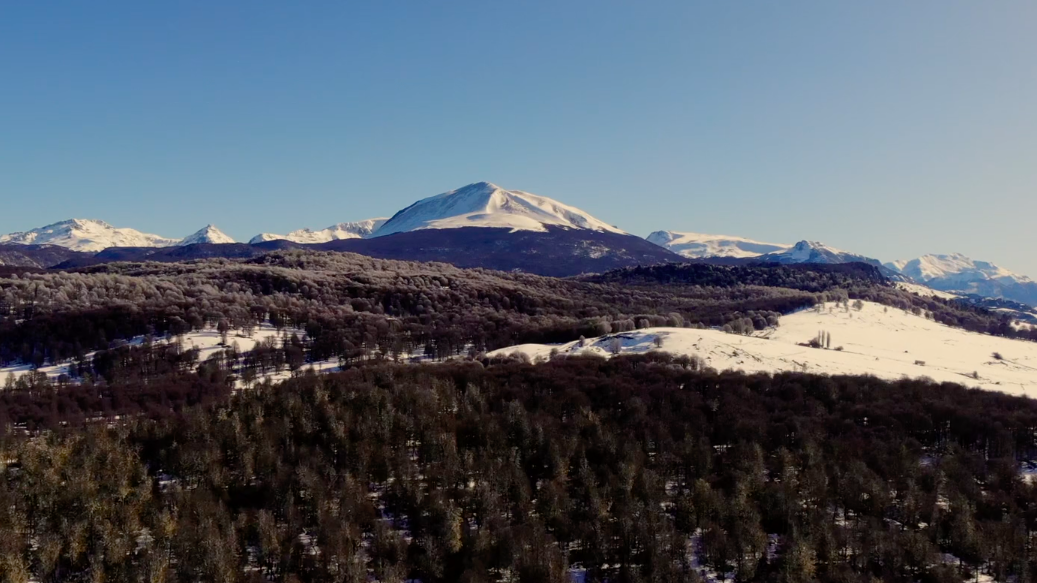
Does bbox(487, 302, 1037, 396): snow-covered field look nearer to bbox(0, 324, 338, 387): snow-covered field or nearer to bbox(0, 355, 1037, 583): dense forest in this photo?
bbox(0, 355, 1037, 583): dense forest

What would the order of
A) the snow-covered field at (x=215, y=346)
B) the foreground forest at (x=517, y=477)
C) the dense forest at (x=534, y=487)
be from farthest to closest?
the snow-covered field at (x=215, y=346) → the foreground forest at (x=517, y=477) → the dense forest at (x=534, y=487)

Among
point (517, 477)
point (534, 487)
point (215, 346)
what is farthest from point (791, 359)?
point (215, 346)

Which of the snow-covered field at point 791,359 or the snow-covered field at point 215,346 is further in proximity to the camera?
the snow-covered field at point 215,346

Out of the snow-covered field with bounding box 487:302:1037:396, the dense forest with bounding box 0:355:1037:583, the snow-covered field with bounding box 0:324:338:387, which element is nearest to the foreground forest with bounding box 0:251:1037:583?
the dense forest with bounding box 0:355:1037:583

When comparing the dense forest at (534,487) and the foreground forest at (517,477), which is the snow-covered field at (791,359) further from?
the dense forest at (534,487)

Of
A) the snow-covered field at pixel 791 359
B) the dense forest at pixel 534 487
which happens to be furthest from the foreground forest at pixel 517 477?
the snow-covered field at pixel 791 359

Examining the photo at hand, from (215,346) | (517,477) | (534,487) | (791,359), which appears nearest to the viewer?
(517,477)

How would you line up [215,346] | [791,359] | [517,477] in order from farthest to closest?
[215,346]
[791,359]
[517,477]

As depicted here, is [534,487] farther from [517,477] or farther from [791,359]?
[791,359]

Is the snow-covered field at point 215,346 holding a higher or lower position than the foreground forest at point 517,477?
higher

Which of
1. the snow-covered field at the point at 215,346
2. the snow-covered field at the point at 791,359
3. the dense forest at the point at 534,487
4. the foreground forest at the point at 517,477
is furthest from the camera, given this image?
the snow-covered field at the point at 215,346
